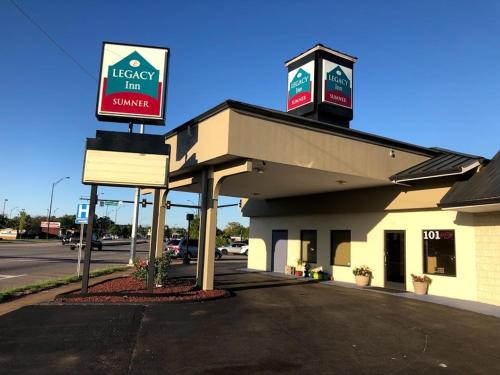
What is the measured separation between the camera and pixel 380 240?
658 inches

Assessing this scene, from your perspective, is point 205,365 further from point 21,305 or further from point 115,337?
point 21,305

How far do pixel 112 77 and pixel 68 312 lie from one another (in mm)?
7302

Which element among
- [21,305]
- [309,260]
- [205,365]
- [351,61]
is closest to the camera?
[205,365]

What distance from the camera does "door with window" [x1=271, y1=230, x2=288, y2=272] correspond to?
2198 centimetres

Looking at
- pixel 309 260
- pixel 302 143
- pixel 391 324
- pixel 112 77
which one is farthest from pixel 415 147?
pixel 112 77

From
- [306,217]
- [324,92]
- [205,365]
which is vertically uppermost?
[324,92]

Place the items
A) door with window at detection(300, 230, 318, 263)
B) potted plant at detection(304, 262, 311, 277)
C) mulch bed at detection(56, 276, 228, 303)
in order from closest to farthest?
mulch bed at detection(56, 276, 228, 303) → potted plant at detection(304, 262, 311, 277) → door with window at detection(300, 230, 318, 263)

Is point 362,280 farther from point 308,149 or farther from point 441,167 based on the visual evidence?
point 308,149

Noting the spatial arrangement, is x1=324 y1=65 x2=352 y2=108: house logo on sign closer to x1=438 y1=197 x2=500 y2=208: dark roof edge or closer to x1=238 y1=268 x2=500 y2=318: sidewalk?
x1=438 y1=197 x2=500 y2=208: dark roof edge

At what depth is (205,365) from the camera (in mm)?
6102

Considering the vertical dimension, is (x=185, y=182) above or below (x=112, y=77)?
below

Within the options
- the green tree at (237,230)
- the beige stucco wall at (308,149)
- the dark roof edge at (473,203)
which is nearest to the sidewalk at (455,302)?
the dark roof edge at (473,203)

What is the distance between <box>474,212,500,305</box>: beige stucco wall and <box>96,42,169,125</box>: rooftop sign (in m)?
11.0

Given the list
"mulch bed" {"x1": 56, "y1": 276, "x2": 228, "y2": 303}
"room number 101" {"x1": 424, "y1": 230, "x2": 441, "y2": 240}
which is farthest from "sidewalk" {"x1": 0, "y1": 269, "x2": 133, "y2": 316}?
"room number 101" {"x1": 424, "y1": 230, "x2": 441, "y2": 240}
